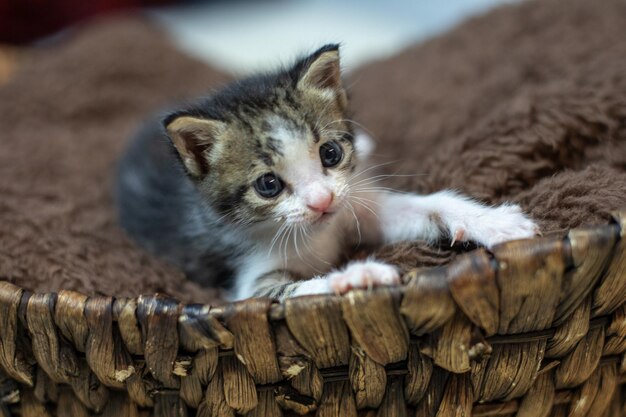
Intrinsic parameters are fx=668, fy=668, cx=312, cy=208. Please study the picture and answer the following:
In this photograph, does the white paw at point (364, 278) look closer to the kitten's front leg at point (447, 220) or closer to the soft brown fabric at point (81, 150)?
the kitten's front leg at point (447, 220)

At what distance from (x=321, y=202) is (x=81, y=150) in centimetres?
136

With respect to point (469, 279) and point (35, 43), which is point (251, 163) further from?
point (35, 43)

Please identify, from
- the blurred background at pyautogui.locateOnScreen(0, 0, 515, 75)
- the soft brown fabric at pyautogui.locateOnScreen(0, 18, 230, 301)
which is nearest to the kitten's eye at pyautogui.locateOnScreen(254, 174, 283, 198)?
the soft brown fabric at pyautogui.locateOnScreen(0, 18, 230, 301)

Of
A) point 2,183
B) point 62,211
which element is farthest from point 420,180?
point 2,183

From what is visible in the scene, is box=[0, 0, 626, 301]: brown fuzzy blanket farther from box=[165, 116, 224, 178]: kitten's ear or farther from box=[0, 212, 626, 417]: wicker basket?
box=[165, 116, 224, 178]: kitten's ear

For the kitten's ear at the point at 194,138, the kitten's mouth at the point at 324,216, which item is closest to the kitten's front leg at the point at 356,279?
the kitten's mouth at the point at 324,216

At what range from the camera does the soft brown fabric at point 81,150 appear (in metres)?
1.60

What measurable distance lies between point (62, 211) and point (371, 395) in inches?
43.7

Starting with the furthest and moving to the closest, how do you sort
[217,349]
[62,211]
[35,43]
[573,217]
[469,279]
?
1. [35,43]
2. [62,211]
3. [573,217]
4. [217,349]
5. [469,279]

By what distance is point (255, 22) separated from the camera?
14.2 ft

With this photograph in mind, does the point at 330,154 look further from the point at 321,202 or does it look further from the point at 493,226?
the point at 493,226

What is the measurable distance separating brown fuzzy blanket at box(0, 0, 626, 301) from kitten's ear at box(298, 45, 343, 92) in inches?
14.6

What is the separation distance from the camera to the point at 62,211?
1.91 m

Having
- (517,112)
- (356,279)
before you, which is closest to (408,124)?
(517,112)
